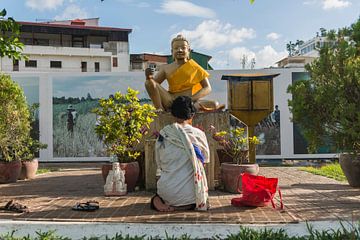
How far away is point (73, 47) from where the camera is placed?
33.4m

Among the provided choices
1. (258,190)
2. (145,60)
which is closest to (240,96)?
(258,190)

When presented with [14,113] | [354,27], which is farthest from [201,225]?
[14,113]

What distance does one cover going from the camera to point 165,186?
4816mm

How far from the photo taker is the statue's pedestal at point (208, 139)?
642 cm

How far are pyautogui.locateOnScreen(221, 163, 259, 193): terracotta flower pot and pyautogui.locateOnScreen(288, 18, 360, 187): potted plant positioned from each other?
1.04 m

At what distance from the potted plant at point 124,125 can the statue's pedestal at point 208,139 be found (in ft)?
0.73

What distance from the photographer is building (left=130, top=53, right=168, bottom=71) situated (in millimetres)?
34688

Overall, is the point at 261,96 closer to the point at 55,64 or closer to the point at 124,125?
the point at 124,125

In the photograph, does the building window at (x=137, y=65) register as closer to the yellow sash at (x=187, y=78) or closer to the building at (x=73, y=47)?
the building at (x=73, y=47)

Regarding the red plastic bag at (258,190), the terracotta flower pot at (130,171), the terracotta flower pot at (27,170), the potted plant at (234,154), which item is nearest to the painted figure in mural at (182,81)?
the potted plant at (234,154)

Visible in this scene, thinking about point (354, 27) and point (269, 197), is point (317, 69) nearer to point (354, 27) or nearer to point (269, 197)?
point (354, 27)

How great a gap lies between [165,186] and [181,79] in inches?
105

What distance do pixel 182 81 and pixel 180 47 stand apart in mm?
601

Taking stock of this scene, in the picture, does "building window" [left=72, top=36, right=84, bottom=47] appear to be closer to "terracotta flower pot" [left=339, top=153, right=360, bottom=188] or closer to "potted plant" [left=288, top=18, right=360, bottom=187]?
"terracotta flower pot" [left=339, top=153, right=360, bottom=188]
